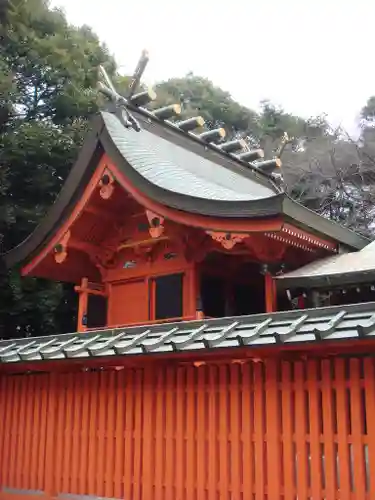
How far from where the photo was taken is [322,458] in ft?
16.4

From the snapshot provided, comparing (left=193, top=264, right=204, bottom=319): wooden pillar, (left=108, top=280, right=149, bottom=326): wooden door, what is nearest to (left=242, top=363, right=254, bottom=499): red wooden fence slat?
(left=193, top=264, right=204, bottom=319): wooden pillar

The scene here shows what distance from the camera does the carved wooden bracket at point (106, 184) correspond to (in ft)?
30.5

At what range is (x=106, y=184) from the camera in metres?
9.35

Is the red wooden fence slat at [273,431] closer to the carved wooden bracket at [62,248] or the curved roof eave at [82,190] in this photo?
the curved roof eave at [82,190]

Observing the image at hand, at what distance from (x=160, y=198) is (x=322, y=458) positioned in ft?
15.1

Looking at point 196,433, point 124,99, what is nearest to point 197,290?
point 196,433

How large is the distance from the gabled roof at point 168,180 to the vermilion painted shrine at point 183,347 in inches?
1.2

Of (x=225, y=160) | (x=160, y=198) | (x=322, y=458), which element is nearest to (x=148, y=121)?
(x=225, y=160)

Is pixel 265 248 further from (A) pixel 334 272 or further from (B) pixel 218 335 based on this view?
(B) pixel 218 335

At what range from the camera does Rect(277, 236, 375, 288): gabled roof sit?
7402 millimetres

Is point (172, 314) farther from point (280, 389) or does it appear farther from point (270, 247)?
point (280, 389)

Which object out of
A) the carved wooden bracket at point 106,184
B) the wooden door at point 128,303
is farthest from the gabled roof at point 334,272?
the carved wooden bracket at point 106,184

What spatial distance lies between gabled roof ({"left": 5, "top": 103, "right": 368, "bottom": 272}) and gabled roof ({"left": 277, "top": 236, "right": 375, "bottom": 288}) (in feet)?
1.39

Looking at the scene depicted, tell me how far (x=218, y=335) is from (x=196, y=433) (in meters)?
1.18
